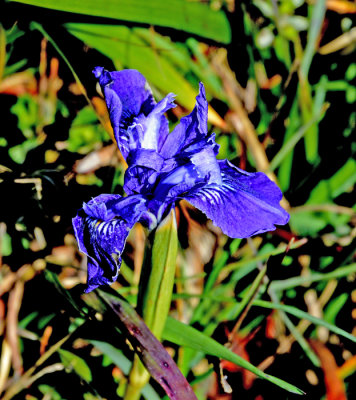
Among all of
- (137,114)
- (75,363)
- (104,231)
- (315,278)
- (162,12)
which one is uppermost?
(162,12)

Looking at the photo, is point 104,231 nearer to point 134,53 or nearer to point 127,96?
point 127,96

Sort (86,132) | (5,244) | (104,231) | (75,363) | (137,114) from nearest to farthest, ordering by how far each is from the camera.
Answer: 1. (104,231)
2. (137,114)
3. (75,363)
4. (5,244)
5. (86,132)

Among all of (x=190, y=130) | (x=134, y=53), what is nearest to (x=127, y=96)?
(x=190, y=130)

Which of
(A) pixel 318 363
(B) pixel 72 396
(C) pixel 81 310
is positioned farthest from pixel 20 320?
(A) pixel 318 363

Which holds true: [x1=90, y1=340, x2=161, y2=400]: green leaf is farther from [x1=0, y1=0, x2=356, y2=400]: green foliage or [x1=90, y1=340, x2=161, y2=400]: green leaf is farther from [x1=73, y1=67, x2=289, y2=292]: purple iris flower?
[x1=73, y1=67, x2=289, y2=292]: purple iris flower

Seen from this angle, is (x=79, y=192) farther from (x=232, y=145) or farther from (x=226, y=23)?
(x=226, y=23)

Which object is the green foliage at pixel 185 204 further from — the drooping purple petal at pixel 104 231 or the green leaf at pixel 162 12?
the drooping purple petal at pixel 104 231

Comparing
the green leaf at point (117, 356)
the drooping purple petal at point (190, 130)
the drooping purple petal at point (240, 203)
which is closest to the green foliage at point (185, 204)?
the green leaf at point (117, 356)

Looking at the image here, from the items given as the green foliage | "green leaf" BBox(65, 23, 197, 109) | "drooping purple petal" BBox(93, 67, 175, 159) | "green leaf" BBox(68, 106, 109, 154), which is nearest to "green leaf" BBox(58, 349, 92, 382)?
the green foliage
